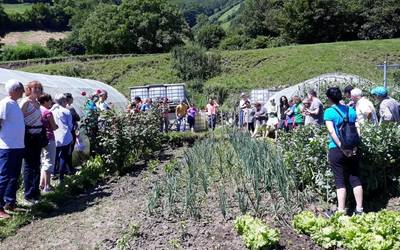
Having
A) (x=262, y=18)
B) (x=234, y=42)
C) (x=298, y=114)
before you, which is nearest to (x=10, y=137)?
(x=298, y=114)

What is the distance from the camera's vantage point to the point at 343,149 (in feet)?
19.4

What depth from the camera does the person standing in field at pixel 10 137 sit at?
652 centimetres

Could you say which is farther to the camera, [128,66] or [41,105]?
[128,66]

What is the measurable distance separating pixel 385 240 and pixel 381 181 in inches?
79.8

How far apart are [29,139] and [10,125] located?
25.6 inches

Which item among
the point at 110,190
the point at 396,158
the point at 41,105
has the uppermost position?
the point at 41,105

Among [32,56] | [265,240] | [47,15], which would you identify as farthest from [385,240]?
[47,15]

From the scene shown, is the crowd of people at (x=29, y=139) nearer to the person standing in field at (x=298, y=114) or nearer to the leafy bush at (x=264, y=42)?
the person standing in field at (x=298, y=114)

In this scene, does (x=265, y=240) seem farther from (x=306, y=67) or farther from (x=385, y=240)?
(x=306, y=67)

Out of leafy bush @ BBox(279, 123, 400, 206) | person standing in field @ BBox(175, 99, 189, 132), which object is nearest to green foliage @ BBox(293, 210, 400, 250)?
leafy bush @ BBox(279, 123, 400, 206)

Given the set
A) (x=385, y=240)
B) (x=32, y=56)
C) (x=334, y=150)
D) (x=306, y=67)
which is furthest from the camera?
(x=32, y=56)

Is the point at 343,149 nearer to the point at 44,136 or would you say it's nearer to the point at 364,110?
the point at 364,110

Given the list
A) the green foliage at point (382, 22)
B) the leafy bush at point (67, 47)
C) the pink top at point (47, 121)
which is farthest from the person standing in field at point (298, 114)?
the leafy bush at point (67, 47)

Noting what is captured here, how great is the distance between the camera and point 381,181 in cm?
655
